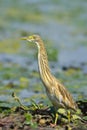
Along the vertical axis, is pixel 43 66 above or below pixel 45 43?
below

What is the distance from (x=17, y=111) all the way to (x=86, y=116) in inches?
→ 41.0

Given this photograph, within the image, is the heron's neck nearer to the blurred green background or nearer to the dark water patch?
the blurred green background

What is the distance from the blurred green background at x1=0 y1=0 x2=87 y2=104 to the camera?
14312 millimetres

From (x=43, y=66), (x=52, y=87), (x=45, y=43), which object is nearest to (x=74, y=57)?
(x=45, y=43)

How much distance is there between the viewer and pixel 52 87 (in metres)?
10.1

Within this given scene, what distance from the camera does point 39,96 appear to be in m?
13.2

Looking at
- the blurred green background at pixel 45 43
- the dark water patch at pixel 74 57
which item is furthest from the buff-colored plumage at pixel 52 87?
the dark water patch at pixel 74 57

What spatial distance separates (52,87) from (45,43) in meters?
9.96

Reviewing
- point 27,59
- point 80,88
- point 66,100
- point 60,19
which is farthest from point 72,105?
point 60,19

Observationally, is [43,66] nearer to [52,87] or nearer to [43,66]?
[43,66]

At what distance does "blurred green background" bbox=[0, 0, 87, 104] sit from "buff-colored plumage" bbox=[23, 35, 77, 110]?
6.61 feet

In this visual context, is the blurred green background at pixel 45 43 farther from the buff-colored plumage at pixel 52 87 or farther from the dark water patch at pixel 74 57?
the buff-colored plumage at pixel 52 87

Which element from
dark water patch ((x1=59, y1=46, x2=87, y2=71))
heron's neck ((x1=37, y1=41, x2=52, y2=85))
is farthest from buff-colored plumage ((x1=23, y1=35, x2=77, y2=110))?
dark water patch ((x1=59, y1=46, x2=87, y2=71))

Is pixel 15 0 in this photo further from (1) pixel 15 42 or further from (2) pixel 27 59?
(2) pixel 27 59
